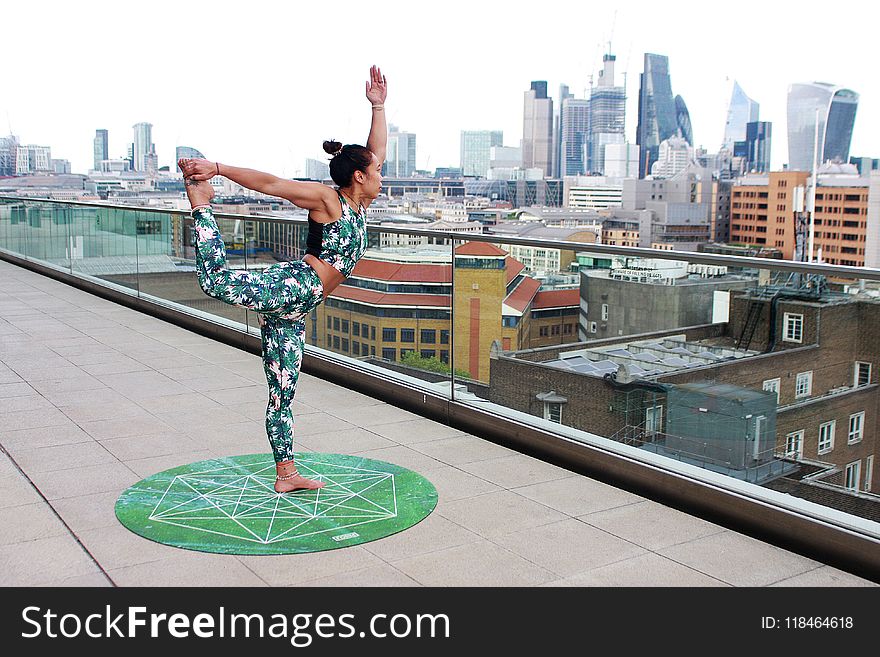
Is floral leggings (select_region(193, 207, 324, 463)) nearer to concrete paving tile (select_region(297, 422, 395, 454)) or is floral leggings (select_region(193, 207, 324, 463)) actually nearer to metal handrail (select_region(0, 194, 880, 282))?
concrete paving tile (select_region(297, 422, 395, 454))

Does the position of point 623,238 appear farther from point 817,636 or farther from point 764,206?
point 817,636

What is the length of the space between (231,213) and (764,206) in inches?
3167

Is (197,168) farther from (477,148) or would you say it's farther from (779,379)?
(477,148)

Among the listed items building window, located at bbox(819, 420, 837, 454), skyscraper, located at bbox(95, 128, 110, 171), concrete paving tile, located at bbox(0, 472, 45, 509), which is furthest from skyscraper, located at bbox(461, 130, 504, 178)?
building window, located at bbox(819, 420, 837, 454)

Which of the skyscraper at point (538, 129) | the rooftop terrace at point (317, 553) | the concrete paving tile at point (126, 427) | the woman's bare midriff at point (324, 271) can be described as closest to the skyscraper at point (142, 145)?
the rooftop terrace at point (317, 553)

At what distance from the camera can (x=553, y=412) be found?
5.07m

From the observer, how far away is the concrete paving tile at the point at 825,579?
3.40 m

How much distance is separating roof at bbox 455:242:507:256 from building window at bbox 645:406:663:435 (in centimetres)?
138

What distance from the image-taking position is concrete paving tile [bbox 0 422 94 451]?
523cm

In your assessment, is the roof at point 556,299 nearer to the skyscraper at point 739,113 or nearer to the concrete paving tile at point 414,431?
the concrete paving tile at point 414,431

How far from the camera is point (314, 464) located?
4859 mm

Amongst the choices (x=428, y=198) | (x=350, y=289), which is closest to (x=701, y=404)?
(x=350, y=289)

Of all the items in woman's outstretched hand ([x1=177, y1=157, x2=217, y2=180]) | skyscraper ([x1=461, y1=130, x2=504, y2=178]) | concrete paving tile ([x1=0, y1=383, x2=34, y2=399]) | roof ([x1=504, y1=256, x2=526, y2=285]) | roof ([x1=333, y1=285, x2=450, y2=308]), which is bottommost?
concrete paving tile ([x1=0, y1=383, x2=34, y2=399])

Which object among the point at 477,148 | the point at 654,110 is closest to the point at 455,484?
the point at 477,148
